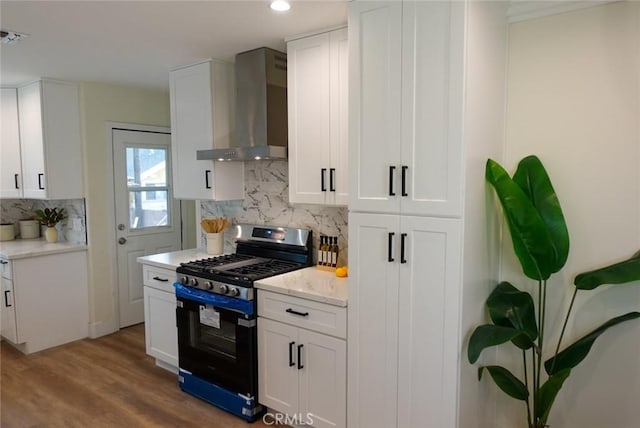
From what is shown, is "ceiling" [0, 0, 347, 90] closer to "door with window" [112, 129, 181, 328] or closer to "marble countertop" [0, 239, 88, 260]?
"door with window" [112, 129, 181, 328]

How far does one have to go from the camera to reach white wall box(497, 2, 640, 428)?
82.7 inches

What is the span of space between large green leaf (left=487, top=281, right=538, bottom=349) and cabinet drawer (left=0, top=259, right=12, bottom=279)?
3985mm

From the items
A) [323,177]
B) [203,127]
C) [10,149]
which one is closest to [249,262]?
[323,177]

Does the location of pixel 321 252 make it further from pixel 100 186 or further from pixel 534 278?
pixel 100 186

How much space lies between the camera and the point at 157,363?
146 inches

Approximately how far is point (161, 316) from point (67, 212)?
195 centimetres

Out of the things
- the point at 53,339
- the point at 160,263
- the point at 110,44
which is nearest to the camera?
the point at 110,44

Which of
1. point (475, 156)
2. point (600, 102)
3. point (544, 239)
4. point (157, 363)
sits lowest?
point (157, 363)

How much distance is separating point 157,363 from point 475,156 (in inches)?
122

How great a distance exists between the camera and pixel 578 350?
2078 mm

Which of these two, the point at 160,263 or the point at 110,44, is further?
the point at 160,263

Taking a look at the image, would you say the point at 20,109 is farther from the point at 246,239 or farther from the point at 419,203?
the point at 419,203

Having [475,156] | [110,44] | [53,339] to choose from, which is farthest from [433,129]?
[53,339]

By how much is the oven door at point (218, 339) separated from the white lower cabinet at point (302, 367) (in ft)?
0.25
